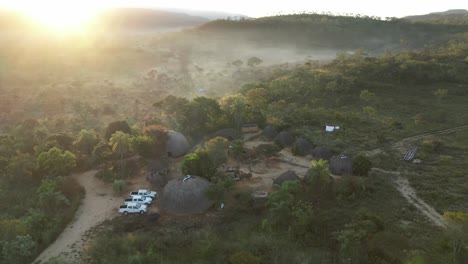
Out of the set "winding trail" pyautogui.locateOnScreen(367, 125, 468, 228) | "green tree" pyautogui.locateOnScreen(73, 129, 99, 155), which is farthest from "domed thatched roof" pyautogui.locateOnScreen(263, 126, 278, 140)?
"green tree" pyautogui.locateOnScreen(73, 129, 99, 155)

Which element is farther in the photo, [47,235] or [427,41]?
[427,41]

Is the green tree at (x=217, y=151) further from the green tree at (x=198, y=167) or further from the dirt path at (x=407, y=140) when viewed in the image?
the dirt path at (x=407, y=140)

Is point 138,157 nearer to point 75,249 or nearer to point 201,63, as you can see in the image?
point 75,249

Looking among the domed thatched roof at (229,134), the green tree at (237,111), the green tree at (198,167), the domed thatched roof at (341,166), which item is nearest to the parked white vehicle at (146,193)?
the green tree at (198,167)

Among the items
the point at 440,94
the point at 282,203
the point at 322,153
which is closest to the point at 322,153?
the point at 322,153

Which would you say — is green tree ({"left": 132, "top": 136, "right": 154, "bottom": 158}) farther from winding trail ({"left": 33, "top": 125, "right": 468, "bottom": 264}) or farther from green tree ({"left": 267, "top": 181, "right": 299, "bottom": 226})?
green tree ({"left": 267, "top": 181, "right": 299, "bottom": 226})

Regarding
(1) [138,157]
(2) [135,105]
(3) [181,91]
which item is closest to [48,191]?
(1) [138,157]
